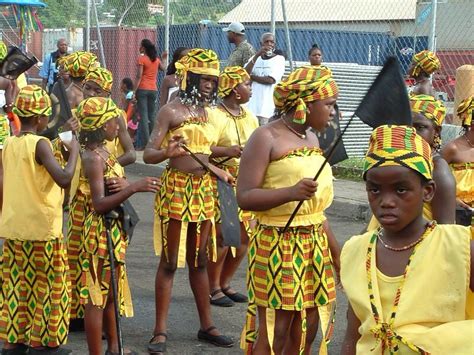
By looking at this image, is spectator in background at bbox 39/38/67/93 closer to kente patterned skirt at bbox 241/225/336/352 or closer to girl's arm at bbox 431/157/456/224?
kente patterned skirt at bbox 241/225/336/352

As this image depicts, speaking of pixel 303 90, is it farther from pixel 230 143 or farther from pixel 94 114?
pixel 230 143

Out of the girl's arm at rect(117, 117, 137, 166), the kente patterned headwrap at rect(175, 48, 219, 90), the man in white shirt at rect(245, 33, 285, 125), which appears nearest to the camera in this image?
the kente patterned headwrap at rect(175, 48, 219, 90)

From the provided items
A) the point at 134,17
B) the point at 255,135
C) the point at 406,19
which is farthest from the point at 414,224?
Result: the point at 134,17

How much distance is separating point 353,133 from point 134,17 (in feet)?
23.4

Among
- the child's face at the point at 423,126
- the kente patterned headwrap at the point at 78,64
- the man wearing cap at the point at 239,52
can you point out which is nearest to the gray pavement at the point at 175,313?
the kente patterned headwrap at the point at 78,64

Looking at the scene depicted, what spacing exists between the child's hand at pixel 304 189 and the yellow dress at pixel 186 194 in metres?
1.85

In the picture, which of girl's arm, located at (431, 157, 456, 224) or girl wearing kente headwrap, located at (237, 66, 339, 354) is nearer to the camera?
girl's arm, located at (431, 157, 456, 224)

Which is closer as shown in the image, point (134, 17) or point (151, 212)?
point (151, 212)

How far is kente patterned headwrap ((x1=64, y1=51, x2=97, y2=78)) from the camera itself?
304 inches

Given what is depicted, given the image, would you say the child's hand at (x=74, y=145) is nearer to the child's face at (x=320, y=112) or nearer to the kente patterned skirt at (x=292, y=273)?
the kente patterned skirt at (x=292, y=273)

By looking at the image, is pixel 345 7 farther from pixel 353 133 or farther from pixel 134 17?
pixel 134 17

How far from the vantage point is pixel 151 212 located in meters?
11.9

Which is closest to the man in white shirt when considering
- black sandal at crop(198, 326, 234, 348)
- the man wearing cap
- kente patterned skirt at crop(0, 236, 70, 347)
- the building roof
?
the man wearing cap

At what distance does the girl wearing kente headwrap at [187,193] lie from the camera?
646cm
